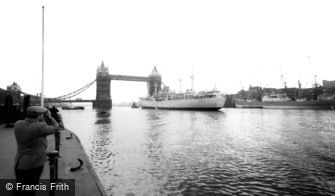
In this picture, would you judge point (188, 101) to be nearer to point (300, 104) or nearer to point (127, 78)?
point (300, 104)

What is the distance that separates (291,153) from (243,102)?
131461 millimetres

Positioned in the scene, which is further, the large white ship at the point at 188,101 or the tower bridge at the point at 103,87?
the tower bridge at the point at 103,87

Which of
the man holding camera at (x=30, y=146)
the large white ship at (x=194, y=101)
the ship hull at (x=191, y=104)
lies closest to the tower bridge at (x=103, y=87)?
the ship hull at (x=191, y=104)

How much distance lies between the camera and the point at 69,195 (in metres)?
5.09

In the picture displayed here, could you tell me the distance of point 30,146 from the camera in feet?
13.3

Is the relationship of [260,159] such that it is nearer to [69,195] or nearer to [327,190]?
[327,190]

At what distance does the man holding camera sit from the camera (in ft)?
13.0

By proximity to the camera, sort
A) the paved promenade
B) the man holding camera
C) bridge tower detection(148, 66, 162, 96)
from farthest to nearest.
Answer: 1. bridge tower detection(148, 66, 162, 96)
2. the paved promenade
3. the man holding camera

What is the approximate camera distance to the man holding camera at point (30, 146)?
397 cm

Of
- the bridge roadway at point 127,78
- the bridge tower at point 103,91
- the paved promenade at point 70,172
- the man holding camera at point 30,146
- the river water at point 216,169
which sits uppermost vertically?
the bridge roadway at point 127,78

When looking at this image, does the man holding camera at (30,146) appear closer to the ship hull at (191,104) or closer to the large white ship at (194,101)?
the large white ship at (194,101)

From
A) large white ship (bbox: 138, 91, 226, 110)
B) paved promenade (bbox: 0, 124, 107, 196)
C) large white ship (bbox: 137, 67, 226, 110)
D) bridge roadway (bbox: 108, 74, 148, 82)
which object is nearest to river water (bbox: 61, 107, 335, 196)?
paved promenade (bbox: 0, 124, 107, 196)

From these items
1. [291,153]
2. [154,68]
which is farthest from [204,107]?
[154,68]

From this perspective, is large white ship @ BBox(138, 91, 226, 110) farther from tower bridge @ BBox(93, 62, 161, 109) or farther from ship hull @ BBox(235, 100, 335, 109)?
ship hull @ BBox(235, 100, 335, 109)
